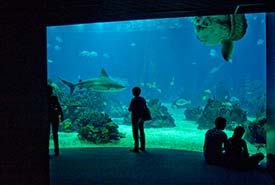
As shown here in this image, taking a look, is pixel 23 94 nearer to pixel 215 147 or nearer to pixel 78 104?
pixel 215 147

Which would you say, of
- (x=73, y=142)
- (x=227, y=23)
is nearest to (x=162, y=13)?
(x=227, y=23)

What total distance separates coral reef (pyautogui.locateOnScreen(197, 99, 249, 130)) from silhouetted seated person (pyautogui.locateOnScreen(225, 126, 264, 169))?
8.81 metres

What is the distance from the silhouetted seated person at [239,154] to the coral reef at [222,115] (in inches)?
347

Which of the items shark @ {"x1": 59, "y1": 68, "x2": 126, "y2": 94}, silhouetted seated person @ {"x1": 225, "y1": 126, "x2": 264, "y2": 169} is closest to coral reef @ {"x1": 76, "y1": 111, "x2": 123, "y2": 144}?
shark @ {"x1": 59, "y1": 68, "x2": 126, "y2": 94}

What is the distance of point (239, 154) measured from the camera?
5.72m

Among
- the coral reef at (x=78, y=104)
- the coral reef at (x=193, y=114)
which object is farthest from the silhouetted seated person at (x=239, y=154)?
the coral reef at (x=193, y=114)

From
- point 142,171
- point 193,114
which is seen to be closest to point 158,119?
point 193,114

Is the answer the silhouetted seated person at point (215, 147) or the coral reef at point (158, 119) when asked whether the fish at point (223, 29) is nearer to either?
the silhouetted seated person at point (215, 147)

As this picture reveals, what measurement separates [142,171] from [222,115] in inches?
425

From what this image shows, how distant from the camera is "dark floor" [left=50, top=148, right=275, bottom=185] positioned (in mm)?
4641

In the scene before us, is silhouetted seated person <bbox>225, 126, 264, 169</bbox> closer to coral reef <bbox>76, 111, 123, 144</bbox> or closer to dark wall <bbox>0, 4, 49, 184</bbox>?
dark wall <bbox>0, 4, 49, 184</bbox>

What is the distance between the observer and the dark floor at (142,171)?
4.64 metres

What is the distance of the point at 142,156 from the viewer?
6859 mm

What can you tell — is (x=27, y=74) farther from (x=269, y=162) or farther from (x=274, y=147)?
(x=269, y=162)
